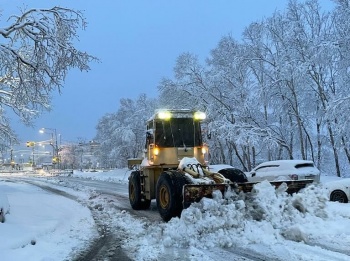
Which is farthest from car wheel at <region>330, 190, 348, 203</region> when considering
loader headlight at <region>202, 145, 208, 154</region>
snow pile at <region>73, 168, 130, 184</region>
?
snow pile at <region>73, 168, 130, 184</region>

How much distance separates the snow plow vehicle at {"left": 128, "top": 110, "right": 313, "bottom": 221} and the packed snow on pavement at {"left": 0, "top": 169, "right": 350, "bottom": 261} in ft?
3.19

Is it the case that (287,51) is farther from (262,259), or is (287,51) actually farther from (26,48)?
(262,259)

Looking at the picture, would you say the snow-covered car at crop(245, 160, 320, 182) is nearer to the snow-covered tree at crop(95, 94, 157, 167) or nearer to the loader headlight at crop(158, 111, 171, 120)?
the loader headlight at crop(158, 111, 171, 120)

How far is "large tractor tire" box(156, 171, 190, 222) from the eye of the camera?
9062mm

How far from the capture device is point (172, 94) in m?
36.3

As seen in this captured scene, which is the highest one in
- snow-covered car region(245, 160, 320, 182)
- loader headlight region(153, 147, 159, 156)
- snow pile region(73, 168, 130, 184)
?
loader headlight region(153, 147, 159, 156)

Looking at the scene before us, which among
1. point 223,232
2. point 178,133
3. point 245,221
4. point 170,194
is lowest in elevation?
point 223,232

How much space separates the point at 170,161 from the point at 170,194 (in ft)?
7.27

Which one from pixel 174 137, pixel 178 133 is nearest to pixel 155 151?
pixel 174 137

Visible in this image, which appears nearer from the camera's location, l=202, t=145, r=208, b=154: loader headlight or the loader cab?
the loader cab

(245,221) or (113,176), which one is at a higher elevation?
(113,176)

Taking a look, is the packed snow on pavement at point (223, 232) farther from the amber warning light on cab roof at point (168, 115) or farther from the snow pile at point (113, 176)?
the snow pile at point (113, 176)

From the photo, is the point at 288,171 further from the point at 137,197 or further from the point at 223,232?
the point at 223,232

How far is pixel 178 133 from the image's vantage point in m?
11.5
